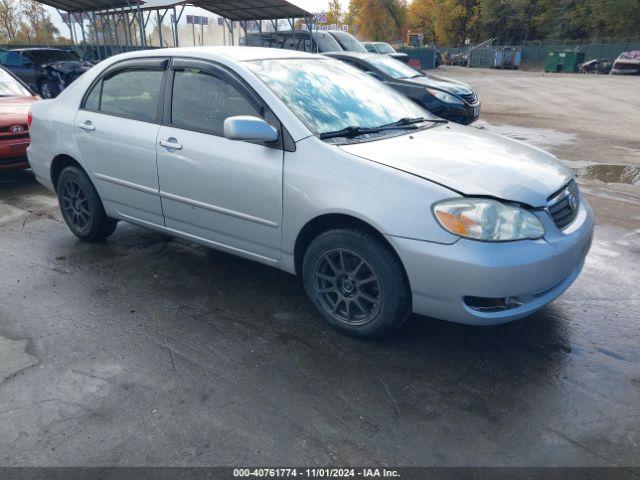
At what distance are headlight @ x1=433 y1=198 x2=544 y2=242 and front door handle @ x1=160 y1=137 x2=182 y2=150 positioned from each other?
193 centimetres

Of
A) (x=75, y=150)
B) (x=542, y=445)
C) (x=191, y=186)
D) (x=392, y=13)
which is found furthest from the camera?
(x=392, y=13)

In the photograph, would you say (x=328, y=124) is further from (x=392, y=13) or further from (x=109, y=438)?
(x=392, y=13)

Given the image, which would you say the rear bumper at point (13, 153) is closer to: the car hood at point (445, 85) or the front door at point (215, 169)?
the front door at point (215, 169)

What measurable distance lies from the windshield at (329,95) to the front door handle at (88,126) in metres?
1.60

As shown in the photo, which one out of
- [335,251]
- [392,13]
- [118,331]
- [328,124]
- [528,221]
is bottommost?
[118,331]

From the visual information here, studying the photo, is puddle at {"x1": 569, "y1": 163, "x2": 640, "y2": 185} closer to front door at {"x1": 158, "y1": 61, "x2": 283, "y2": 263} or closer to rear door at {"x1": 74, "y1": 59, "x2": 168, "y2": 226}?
front door at {"x1": 158, "y1": 61, "x2": 283, "y2": 263}

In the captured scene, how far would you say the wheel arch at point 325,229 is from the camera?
297 cm

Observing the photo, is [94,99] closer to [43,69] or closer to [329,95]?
[329,95]

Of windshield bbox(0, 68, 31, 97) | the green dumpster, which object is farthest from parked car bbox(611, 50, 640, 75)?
windshield bbox(0, 68, 31, 97)

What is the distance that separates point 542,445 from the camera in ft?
7.73

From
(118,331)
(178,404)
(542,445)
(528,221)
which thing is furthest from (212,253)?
(542,445)

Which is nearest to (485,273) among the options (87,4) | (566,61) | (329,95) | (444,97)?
(329,95)

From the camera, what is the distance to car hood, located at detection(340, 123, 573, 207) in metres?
2.90

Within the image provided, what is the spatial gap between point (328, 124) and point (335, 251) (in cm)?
85
